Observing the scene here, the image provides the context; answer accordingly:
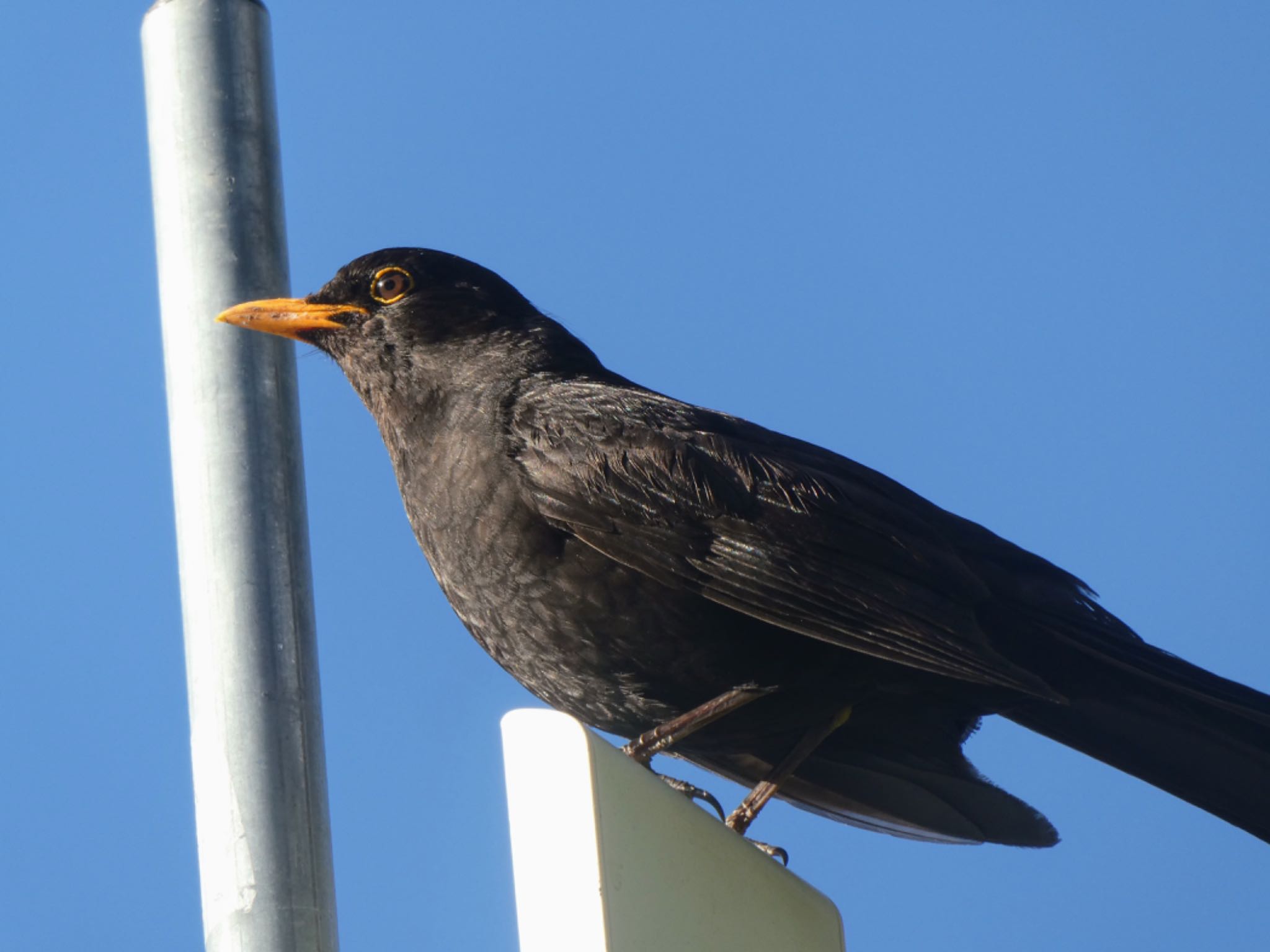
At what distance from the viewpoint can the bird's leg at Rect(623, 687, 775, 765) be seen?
437 centimetres

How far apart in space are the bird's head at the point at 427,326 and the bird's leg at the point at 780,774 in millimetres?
1457

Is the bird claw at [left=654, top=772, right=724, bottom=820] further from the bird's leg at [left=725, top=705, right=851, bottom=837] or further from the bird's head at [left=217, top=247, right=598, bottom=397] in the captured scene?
the bird's head at [left=217, top=247, right=598, bottom=397]

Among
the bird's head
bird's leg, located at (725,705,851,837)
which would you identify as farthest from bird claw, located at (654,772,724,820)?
the bird's head

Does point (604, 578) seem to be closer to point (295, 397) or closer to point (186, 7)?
point (295, 397)

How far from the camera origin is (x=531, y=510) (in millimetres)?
4535

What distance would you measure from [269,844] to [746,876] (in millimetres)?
967

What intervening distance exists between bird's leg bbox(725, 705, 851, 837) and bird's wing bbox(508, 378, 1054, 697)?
1.59ft

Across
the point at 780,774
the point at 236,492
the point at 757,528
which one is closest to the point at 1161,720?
the point at 780,774

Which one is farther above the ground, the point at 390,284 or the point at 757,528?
the point at 390,284

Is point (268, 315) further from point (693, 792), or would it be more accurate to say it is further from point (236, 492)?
point (693, 792)

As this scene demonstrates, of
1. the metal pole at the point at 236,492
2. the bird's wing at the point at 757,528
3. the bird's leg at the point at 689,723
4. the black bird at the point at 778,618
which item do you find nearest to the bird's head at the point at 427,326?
the black bird at the point at 778,618

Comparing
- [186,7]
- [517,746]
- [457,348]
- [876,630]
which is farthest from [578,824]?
[457,348]

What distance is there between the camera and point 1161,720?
4574mm

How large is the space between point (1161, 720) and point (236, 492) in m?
2.88
